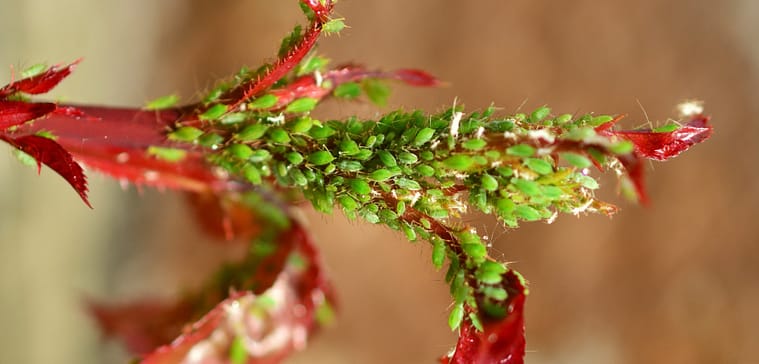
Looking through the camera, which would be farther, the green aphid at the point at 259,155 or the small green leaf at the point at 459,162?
the green aphid at the point at 259,155

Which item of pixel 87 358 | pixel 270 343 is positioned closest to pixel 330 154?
pixel 270 343

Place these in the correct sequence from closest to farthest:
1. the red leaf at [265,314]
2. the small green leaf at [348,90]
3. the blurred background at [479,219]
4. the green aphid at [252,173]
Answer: the green aphid at [252,173] < the small green leaf at [348,90] < the red leaf at [265,314] < the blurred background at [479,219]

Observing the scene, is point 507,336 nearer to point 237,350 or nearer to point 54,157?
point 54,157

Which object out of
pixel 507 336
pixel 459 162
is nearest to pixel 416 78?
pixel 459 162

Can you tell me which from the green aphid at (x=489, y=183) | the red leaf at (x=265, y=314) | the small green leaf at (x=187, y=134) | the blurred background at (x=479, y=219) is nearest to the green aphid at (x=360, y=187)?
the green aphid at (x=489, y=183)

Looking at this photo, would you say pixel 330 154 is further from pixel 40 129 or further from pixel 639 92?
pixel 639 92

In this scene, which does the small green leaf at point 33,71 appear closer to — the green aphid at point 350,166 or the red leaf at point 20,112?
the red leaf at point 20,112
